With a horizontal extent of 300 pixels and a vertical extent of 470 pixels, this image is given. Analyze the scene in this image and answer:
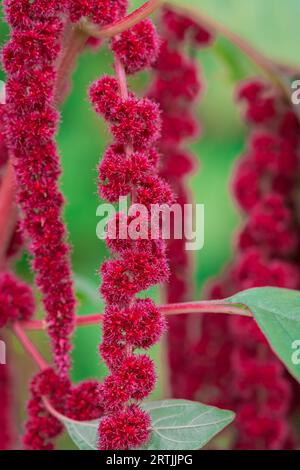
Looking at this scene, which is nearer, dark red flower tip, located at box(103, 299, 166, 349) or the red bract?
dark red flower tip, located at box(103, 299, 166, 349)

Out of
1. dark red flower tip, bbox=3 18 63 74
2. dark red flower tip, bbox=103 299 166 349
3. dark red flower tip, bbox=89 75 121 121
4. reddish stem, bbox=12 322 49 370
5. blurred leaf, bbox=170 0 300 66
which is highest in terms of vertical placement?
blurred leaf, bbox=170 0 300 66

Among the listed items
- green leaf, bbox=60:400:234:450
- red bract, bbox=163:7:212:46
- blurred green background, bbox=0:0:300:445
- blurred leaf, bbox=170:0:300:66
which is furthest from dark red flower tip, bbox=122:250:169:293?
blurred green background, bbox=0:0:300:445

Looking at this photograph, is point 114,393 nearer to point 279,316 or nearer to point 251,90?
point 279,316

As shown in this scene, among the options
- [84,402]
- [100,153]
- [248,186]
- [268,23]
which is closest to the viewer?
[84,402]

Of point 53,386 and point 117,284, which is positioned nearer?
point 117,284

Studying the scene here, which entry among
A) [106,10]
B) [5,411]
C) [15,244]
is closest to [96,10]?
[106,10]

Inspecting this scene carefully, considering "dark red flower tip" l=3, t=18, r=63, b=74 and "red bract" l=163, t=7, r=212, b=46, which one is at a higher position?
"red bract" l=163, t=7, r=212, b=46

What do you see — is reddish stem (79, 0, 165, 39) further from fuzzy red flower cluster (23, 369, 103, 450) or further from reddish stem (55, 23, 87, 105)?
fuzzy red flower cluster (23, 369, 103, 450)
